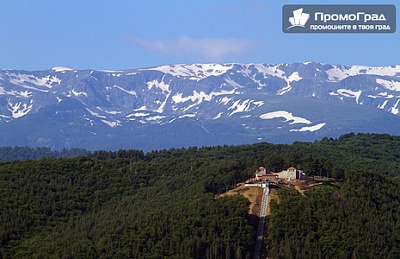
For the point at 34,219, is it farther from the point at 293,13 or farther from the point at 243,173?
the point at 293,13

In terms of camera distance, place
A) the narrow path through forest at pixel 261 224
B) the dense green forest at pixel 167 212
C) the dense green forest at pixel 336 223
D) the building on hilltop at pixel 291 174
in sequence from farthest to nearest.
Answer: the building on hilltop at pixel 291 174, the narrow path through forest at pixel 261 224, the dense green forest at pixel 167 212, the dense green forest at pixel 336 223

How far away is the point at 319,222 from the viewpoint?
121438 millimetres

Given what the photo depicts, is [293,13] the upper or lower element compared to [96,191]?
upper

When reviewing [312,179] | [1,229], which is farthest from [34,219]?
[312,179]

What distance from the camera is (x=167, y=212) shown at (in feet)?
417

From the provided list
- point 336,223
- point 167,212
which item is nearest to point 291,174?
point 336,223

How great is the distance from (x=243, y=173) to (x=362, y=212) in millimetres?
22183

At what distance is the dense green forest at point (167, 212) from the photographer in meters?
116

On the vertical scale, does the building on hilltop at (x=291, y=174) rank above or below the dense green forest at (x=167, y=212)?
above

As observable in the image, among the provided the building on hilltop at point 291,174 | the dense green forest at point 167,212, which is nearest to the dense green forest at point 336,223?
the dense green forest at point 167,212

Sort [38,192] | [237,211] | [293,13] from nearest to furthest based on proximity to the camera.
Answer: [237,211] → [38,192] → [293,13]

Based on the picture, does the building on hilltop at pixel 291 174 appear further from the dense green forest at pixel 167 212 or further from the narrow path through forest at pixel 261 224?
the narrow path through forest at pixel 261 224

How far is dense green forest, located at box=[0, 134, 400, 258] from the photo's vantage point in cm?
11644

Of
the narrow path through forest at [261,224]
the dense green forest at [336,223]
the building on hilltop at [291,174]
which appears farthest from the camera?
the building on hilltop at [291,174]
